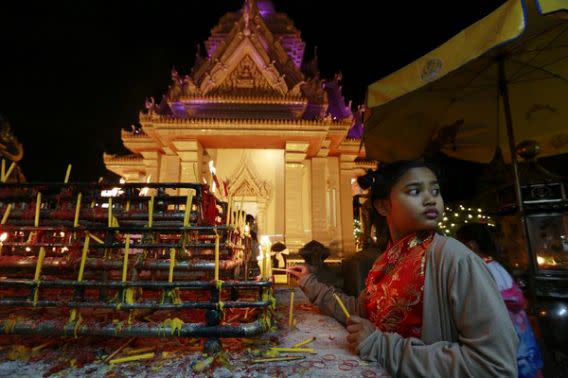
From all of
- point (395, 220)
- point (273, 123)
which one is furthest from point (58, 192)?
point (273, 123)

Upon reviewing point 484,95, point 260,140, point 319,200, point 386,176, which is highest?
point 260,140

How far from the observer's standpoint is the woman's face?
60.2 inches

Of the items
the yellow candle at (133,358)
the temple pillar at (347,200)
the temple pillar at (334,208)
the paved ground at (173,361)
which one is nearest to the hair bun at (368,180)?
the paved ground at (173,361)

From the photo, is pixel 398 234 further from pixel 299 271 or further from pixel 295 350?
pixel 299 271

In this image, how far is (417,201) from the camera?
1.55m

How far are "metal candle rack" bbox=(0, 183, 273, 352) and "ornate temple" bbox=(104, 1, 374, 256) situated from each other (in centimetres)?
725

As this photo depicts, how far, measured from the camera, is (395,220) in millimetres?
1690

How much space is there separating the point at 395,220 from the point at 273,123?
26.9 feet

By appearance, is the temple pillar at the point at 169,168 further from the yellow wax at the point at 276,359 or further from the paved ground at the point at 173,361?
the yellow wax at the point at 276,359

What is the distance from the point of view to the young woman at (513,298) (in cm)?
184

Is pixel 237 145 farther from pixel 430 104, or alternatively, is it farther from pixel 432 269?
pixel 432 269

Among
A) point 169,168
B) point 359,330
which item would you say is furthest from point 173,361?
point 169,168

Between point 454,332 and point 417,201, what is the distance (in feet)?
2.13

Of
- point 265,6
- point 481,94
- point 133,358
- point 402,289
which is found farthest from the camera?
point 265,6
